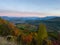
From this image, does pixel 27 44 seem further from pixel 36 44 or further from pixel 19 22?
pixel 19 22

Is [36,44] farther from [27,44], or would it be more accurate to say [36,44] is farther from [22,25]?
[22,25]

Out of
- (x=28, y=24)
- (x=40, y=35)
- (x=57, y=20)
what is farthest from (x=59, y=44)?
(x=57, y=20)

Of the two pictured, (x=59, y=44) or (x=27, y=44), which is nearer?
(x=27, y=44)

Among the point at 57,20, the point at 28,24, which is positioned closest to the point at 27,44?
the point at 28,24

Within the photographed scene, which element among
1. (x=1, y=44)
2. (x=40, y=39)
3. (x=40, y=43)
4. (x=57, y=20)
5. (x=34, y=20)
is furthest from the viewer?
(x=57, y=20)

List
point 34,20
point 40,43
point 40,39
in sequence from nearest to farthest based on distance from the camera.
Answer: point 40,43
point 40,39
point 34,20

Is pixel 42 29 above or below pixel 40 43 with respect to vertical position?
above

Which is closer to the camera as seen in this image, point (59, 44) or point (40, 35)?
point (40, 35)

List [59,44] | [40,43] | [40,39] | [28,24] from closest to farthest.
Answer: [40,43], [40,39], [59,44], [28,24]

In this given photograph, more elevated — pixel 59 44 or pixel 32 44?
pixel 32 44
